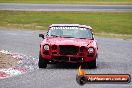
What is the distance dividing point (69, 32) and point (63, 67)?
1595 millimetres

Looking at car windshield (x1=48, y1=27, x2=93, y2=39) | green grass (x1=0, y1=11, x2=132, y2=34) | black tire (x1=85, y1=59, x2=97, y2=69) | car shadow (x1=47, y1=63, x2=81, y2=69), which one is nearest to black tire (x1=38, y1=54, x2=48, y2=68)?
car shadow (x1=47, y1=63, x2=81, y2=69)

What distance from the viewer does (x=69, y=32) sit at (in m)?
18.7

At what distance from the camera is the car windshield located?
18.5m

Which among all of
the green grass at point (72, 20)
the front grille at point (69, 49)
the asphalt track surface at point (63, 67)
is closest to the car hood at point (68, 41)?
the front grille at point (69, 49)

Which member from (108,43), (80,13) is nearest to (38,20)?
(80,13)

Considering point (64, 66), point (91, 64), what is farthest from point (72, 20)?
point (91, 64)

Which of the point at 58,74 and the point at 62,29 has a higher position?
the point at 62,29

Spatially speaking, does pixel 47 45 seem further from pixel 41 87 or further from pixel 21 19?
pixel 21 19

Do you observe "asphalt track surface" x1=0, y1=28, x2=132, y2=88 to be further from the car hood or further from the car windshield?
the car windshield

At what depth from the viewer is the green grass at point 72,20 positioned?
4044 centimetres

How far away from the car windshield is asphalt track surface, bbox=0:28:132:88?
1.08 metres

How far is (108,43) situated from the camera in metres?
29.2

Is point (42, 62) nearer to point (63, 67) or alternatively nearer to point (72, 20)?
point (63, 67)

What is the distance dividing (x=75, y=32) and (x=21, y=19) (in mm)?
28775
